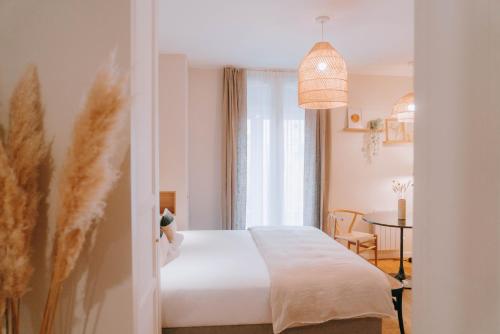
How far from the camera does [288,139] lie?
445 centimetres

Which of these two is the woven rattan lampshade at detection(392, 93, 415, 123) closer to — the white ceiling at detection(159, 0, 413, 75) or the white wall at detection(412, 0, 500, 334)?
the white ceiling at detection(159, 0, 413, 75)

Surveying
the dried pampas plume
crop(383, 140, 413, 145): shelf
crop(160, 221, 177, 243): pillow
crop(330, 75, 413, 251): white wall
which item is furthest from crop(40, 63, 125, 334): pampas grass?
crop(383, 140, 413, 145): shelf

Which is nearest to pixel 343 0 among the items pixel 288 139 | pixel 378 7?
pixel 378 7

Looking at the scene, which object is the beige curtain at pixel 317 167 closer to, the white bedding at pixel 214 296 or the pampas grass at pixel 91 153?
the white bedding at pixel 214 296

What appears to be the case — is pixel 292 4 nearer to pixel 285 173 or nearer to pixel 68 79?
pixel 68 79

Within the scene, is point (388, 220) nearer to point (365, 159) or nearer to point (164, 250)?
point (365, 159)

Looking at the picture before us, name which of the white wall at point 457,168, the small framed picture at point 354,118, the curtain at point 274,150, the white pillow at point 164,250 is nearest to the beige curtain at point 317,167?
the curtain at point 274,150

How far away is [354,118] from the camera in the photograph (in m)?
4.50

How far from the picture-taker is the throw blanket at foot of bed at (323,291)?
197 centimetres

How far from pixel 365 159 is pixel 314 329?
3.11m

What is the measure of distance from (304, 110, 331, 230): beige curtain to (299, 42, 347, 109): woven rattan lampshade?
1845 mm

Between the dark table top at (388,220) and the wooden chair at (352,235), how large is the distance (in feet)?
1.28

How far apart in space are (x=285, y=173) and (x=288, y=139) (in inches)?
19.5

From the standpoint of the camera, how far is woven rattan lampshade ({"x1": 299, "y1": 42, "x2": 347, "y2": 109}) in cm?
240
